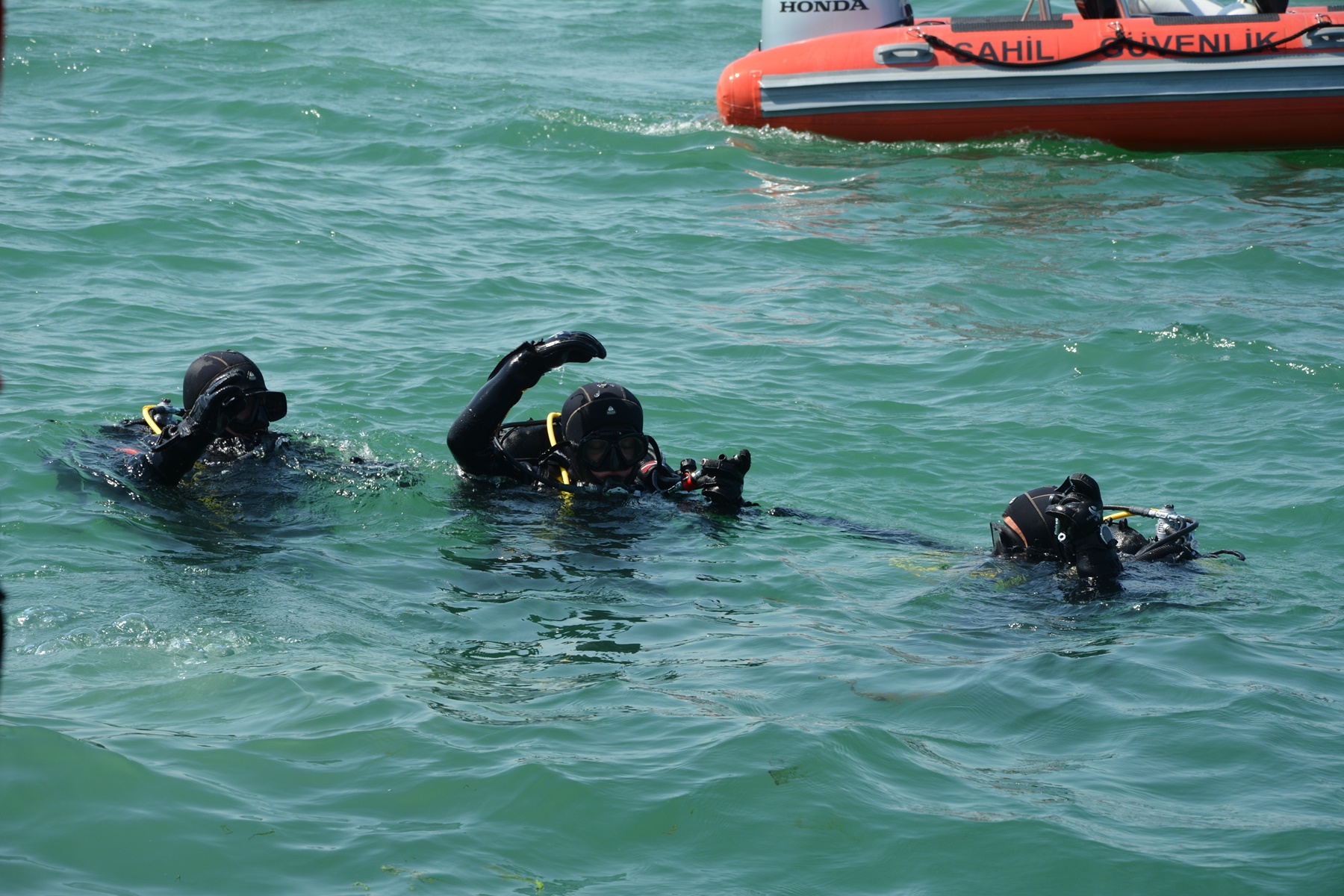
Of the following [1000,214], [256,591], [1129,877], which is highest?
[1000,214]

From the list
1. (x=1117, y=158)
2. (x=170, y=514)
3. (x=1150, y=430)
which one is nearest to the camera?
(x=170, y=514)

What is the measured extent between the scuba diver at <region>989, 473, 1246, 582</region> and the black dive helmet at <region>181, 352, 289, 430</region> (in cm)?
352

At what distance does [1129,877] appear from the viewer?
3.72 meters

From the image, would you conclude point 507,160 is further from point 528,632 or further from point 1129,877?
point 1129,877

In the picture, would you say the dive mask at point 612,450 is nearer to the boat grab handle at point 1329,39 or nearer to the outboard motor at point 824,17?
the outboard motor at point 824,17

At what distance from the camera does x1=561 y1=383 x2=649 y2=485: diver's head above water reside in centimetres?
637

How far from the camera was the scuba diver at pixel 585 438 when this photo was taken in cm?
620

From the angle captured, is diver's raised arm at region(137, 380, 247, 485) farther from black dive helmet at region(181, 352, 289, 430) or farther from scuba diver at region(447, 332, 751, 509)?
scuba diver at region(447, 332, 751, 509)

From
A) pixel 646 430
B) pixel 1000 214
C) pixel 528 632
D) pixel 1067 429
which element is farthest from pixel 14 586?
pixel 1000 214

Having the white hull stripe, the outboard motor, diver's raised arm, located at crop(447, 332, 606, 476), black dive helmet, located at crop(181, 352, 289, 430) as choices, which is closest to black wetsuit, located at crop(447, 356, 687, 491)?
diver's raised arm, located at crop(447, 332, 606, 476)

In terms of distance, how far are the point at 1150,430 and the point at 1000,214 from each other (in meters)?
4.60

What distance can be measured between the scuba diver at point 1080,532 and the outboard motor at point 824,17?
10.2 metres

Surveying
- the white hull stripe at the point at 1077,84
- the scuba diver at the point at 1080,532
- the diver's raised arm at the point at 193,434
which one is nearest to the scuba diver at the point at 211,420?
the diver's raised arm at the point at 193,434

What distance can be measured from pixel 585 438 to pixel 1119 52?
9.79m
